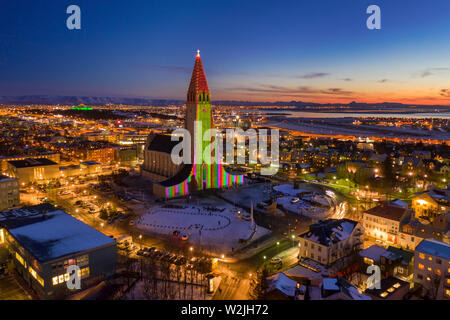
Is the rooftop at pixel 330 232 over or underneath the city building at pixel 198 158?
underneath

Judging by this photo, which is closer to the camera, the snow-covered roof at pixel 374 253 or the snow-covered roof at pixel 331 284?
the snow-covered roof at pixel 331 284

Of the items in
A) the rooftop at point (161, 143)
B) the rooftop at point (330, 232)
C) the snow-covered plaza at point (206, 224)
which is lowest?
the snow-covered plaza at point (206, 224)

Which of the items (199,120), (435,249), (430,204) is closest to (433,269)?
(435,249)

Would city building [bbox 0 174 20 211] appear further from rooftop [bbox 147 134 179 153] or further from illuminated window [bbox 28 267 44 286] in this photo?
illuminated window [bbox 28 267 44 286]

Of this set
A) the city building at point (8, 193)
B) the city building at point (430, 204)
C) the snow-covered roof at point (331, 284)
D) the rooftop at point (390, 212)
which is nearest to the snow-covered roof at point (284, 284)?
the snow-covered roof at point (331, 284)

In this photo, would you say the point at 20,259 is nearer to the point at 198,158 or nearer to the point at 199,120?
the point at 198,158

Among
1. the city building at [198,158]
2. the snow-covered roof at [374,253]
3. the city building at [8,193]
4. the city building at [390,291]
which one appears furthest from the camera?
the city building at [198,158]

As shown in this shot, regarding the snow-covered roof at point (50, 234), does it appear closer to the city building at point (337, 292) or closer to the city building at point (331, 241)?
the city building at point (337, 292)
